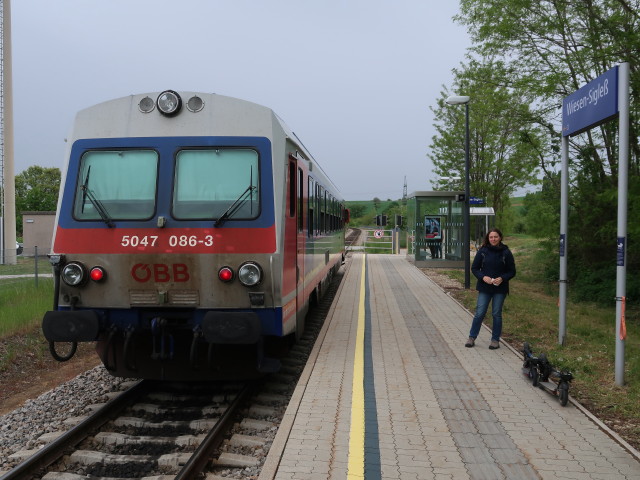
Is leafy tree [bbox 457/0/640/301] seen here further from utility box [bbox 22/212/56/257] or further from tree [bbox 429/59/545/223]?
utility box [bbox 22/212/56/257]

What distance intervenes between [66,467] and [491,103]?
15.4 metres

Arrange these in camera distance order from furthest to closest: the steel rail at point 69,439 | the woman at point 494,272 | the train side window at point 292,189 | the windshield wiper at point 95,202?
the woman at point 494,272, the train side window at point 292,189, the windshield wiper at point 95,202, the steel rail at point 69,439

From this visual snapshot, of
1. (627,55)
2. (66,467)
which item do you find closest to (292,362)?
(66,467)

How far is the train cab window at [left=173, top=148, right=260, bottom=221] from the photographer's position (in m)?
6.27

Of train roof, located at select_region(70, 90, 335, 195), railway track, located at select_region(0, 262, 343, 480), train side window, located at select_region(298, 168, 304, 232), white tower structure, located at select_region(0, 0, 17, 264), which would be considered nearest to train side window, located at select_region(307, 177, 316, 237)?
train side window, located at select_region(298, 168, 304, 232)

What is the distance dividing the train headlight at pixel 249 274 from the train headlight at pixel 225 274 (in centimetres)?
9

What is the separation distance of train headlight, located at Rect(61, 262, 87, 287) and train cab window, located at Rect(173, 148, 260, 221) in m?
1.12

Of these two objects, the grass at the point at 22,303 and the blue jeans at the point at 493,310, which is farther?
the grass at the point at 22,303

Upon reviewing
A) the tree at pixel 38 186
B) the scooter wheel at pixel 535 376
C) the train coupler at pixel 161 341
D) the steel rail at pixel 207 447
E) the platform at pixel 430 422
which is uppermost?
the tree at pixel 38 186

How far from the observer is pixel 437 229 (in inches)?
899

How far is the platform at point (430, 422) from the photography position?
172 inches

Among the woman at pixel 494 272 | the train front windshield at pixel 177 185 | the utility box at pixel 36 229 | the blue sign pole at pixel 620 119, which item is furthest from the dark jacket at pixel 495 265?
the utility box at pixel 36 229

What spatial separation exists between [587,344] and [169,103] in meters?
6.98

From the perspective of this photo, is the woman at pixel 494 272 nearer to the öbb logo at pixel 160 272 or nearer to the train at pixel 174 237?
the train at pixel 174 237
